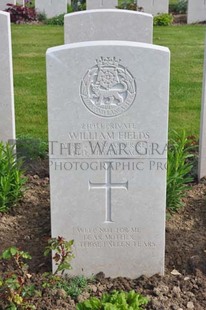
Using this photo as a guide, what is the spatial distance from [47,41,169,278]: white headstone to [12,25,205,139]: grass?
272 centimetres

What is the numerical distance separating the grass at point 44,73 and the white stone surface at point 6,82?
3.06 ft

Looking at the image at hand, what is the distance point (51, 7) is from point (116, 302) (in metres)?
11.8

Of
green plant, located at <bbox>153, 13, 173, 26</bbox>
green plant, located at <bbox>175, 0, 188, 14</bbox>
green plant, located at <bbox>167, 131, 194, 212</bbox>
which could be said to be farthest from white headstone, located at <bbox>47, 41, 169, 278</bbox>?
green plant, located at <bbox>175, 0, 188, 14</bbox>

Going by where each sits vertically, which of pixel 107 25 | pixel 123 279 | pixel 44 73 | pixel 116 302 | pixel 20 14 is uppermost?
pixel 107 25

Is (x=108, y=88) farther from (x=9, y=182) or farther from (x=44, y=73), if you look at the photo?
(x=44, y=73)

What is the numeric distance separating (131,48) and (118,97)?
31 centimetres

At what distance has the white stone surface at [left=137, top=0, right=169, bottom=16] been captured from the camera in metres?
14.6

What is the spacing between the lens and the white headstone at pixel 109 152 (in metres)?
3.65

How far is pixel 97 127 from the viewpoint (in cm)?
377

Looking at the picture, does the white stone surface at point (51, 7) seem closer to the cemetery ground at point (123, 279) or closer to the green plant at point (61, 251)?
the cemetery ground at point (123, 279)

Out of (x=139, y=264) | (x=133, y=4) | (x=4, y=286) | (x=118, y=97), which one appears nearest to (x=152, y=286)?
(x=139, y=264)

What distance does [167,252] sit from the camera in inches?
169

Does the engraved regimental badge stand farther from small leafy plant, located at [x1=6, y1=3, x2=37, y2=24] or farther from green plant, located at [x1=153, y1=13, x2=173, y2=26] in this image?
small leafy plant, located at [x1=6, y1=3, x2=37, y2=24]

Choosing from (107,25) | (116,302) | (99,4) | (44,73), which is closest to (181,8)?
(99,4)
